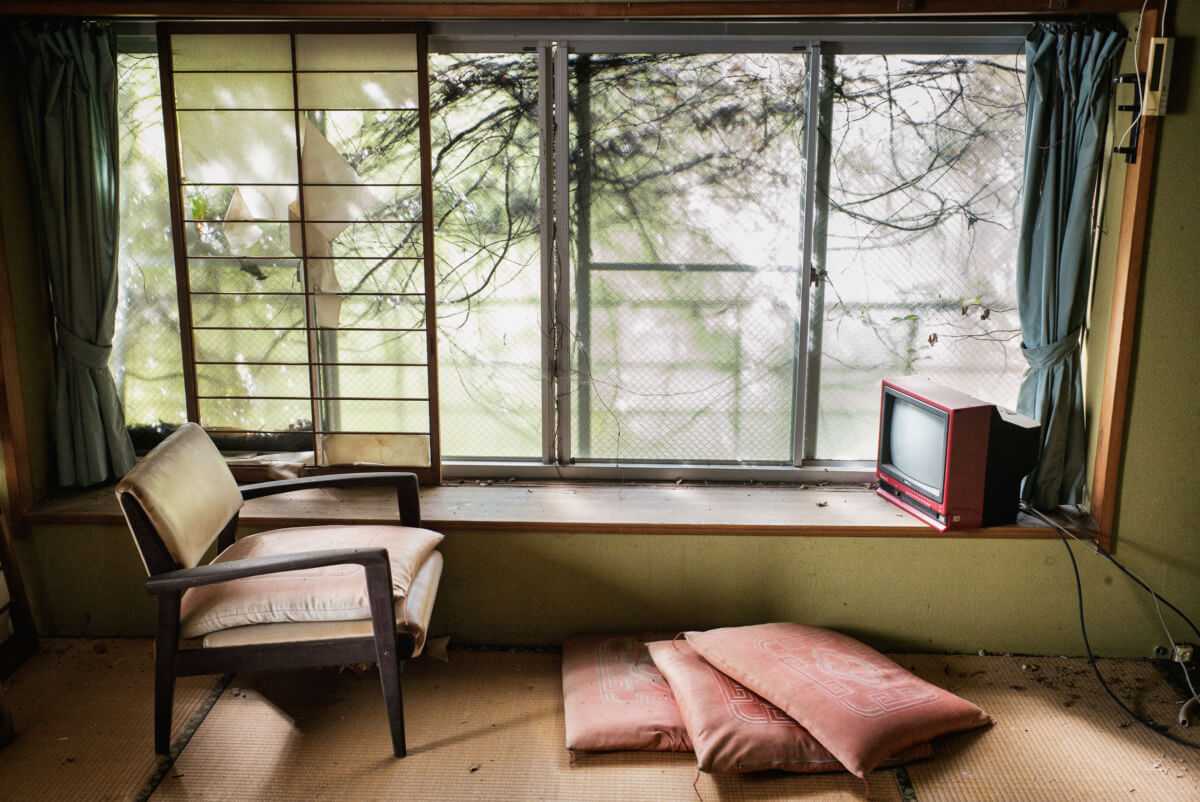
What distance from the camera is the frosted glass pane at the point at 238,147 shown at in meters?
2.72

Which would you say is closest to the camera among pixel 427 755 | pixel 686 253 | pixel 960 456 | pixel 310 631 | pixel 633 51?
pixel 310 631

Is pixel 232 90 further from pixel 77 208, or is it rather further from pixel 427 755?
pixel 427 755

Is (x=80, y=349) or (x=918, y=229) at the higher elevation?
(x=918, y=229)

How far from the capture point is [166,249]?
2939 millimetres

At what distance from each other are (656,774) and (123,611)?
193 centimetres

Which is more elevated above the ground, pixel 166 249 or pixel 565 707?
pixel 166 249

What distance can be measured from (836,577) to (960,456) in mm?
562

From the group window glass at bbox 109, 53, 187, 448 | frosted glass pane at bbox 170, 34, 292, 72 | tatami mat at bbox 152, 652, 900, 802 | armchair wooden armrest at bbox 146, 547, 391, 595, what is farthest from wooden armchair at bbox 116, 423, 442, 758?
frosted glass pane at bbox 170, 34, 292, 72

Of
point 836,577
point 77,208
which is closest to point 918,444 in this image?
point 836,577

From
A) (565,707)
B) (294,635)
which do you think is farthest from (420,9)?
(565,707)

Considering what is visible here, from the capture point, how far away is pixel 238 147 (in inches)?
108

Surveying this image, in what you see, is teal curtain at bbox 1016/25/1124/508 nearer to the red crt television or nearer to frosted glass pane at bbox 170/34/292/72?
the red crt television

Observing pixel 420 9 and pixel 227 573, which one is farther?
pixel 420 9

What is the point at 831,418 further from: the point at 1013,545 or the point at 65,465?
the point at 65,465
